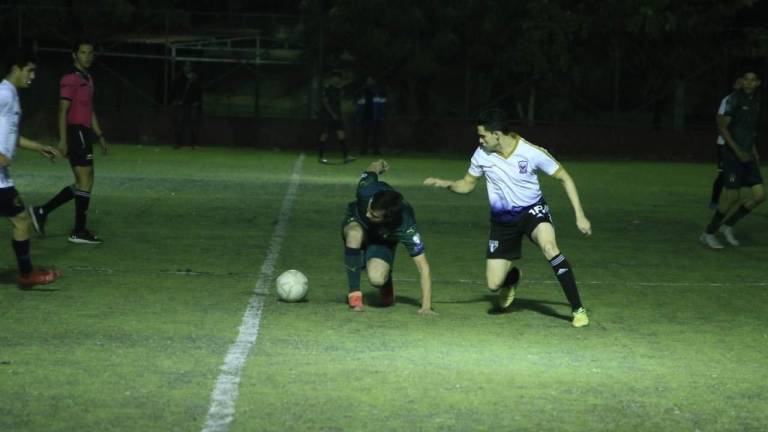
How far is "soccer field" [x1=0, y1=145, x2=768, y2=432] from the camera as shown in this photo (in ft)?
21.9

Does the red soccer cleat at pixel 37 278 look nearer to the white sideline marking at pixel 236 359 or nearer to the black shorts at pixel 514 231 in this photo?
the white sideline marking at pixel 236 359

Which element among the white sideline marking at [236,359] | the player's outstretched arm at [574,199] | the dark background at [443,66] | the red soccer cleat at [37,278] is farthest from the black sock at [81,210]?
the dark background at [443,66]

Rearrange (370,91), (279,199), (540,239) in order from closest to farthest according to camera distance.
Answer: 1. (540,239)
2. (279,199)
3. (370,91)

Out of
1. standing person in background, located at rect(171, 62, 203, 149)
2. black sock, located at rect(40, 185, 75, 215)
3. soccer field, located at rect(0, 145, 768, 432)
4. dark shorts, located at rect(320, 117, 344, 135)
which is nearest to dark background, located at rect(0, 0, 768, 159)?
standing person in background, located at rect(171, 62, 203, 149)

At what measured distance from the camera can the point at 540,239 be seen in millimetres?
9508

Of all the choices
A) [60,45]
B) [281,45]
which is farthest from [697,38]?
[60,45]

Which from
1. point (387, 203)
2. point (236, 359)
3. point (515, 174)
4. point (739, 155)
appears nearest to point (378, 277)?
point (387, 203)

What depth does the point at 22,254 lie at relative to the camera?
33.7 ft

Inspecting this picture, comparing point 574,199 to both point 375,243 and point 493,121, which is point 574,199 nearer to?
point 493,121

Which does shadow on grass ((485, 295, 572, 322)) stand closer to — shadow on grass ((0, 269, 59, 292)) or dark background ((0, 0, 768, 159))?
shadow on grass ((0, 269, 59, 292))

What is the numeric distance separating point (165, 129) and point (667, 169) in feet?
42.1

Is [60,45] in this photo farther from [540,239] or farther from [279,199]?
[540,239]

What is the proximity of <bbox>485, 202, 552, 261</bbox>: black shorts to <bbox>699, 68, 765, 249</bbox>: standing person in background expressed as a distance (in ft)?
16.2

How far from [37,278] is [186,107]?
21.1 metres
